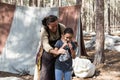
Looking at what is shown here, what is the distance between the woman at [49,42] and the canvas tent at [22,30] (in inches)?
158

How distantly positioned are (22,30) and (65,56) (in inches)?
189

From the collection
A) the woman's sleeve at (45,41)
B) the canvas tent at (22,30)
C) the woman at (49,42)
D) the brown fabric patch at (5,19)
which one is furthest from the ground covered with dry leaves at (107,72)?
the woman's sleeve at (45,41)

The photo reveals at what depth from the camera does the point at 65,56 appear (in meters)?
4.35

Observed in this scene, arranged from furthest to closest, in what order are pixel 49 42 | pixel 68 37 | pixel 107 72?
pixel 107 72, pixel 49 42, pixel 68 37

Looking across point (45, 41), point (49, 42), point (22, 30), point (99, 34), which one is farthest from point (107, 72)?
point (45, 41)

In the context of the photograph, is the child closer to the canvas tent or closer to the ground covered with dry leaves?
the ground covered with dry leaves

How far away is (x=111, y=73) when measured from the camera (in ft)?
A: 26.3

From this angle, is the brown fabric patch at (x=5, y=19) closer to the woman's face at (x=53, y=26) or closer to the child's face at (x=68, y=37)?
the woman's face at (x=53, y=26)

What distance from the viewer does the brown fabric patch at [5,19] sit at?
354 inches

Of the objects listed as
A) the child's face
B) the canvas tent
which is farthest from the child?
the canvas tent

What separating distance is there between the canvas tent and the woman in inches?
158

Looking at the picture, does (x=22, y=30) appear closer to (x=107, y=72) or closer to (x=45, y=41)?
(x=107, y=72)

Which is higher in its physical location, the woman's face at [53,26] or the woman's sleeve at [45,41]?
the woman's face at [53,26]

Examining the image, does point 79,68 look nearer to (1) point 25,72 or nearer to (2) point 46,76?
(1) point 25,72
